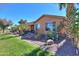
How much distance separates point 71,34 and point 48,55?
0.40 metres

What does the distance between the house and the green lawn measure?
9.0 inches

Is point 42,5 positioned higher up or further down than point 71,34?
higher up

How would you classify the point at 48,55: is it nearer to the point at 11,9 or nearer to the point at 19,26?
the point at 19,26

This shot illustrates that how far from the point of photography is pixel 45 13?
7.61 ft

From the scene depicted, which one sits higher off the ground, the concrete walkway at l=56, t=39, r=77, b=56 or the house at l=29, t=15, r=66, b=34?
the house at l=29, t=15, r=66, b=34

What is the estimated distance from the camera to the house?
7.58ft

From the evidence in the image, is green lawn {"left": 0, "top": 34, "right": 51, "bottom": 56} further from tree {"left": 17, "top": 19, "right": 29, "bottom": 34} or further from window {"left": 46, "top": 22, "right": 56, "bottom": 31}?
window {"left": 46, "top": 22, "right": 56, "bottom": 31}

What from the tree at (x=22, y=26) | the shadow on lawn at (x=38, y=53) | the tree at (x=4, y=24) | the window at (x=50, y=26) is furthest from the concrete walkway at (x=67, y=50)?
the tree at (x=4, y=24)

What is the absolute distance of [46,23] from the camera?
234 cm

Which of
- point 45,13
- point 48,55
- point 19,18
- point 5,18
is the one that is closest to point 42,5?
point 45,13

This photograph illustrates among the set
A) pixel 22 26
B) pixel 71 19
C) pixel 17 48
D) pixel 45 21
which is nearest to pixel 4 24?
pixel 22 26

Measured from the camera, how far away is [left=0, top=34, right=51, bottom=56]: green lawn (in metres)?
2.31

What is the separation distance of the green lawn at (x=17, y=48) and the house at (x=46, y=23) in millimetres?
228

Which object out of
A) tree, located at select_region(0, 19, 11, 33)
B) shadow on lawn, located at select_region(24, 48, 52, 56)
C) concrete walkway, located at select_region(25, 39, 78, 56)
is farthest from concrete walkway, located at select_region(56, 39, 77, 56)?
tree, located at select_region(0, 19, 11, 33)
